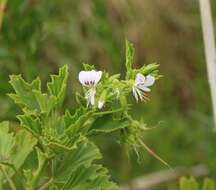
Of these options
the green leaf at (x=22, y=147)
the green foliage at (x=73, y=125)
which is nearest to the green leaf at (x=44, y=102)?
the green foliage at (x=73, y=125)

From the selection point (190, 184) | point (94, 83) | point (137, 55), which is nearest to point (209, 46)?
point (190, 184)

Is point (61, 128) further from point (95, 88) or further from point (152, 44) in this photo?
point (152, 44)

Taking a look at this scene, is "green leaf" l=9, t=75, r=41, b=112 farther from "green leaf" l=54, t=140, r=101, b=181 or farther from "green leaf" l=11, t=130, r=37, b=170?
"green leaf" l=11, t=130, r=37, b=170

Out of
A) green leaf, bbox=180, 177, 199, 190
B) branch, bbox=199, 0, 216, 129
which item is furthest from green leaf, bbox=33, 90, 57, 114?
branch, bbox=199, 0, 216, 129

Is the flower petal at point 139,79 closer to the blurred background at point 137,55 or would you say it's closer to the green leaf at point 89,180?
the green leaf at point 89,180

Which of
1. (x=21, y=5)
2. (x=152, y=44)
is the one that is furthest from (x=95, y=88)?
(x=152, y=44)

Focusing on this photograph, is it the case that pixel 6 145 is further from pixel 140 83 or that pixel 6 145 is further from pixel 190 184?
pixel 190 184
